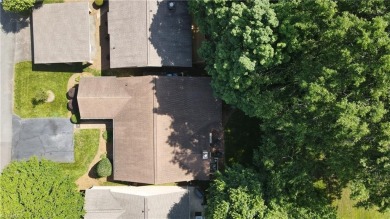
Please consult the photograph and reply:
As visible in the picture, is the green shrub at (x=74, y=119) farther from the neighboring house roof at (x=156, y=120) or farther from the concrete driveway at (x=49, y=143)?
the neighboring house roof at (x=156, y=120)

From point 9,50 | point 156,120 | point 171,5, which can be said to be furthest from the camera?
point 9,50

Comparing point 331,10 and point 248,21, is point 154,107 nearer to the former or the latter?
point 248,21

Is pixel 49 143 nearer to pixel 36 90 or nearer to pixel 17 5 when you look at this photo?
pixel 36 90

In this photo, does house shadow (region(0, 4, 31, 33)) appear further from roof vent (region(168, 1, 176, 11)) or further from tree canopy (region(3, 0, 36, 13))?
roof vent (region(168, 1, 176, 11))

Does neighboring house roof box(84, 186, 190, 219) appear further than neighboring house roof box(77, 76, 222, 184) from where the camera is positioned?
No

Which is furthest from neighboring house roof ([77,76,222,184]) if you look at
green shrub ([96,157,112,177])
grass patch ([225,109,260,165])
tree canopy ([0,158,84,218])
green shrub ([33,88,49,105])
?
tree canopy ([0,158,84,218])

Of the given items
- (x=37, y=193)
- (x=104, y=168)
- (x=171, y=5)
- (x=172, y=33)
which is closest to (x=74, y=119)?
(x=104, y=168)

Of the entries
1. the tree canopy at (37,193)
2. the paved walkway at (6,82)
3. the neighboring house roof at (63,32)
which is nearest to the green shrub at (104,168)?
the tree canopy at (37,193)
